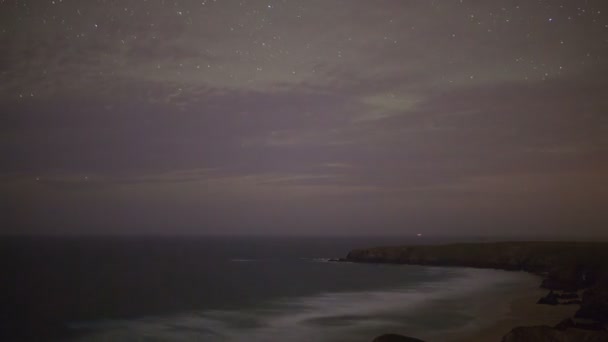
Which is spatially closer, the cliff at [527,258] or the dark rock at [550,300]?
the dark rock at [550,300]

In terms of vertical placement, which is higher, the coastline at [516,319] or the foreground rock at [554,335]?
the foreground rock at [554,335]

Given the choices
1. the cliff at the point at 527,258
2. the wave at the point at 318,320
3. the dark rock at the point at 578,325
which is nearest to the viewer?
the dark rock at the point at 578,325

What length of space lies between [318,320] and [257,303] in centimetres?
1212

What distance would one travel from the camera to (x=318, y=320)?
39875mm

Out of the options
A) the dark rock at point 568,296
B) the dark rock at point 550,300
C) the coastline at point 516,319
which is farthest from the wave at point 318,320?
the dark rock at point 568,296

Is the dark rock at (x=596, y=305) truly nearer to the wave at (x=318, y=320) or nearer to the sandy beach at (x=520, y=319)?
the sandy beach at (x=520, y=319)

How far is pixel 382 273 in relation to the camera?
248 feet

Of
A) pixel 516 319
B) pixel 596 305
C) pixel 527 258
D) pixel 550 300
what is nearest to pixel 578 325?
pixel 596 305

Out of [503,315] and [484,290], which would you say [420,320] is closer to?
[503,315]

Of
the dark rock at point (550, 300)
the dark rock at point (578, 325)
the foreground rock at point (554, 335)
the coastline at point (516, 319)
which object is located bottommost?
the coastline at point (516, 319)

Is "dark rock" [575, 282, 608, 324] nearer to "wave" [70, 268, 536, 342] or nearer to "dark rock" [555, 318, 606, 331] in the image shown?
"dark rock" [555, 318, 606, 331]

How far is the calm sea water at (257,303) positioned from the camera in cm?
3591

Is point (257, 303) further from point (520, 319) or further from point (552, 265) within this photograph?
point (552, 265)

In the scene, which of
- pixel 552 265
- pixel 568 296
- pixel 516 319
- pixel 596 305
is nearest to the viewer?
pixel 596 305
